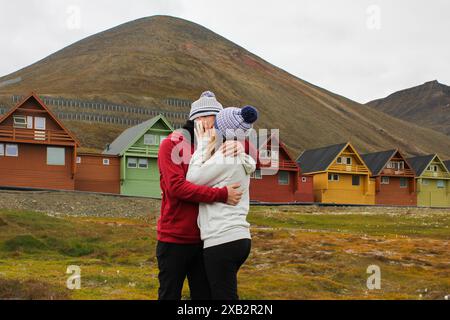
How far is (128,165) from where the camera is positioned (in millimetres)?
65188

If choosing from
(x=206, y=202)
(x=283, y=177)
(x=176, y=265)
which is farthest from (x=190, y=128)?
(x=283, y=177)

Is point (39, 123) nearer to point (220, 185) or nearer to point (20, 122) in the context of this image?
point (20, 122)

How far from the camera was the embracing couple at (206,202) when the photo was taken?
751cm

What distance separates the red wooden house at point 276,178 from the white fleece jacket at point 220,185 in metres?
62.2

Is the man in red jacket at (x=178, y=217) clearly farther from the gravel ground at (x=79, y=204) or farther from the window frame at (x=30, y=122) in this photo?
the window frame at (x=30, y=122)

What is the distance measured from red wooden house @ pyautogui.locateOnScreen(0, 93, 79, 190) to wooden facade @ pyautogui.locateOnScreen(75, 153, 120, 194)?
2160 mm

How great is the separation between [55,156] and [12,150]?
422cm

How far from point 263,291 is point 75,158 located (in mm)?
46303

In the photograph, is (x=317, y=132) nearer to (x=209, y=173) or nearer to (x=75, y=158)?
(x=75, y=158)

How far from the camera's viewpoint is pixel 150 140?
66.1m

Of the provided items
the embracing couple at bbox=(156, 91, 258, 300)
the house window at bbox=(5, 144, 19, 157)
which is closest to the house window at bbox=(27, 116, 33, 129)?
the house window at bbox=(5, 144, 19, 157)

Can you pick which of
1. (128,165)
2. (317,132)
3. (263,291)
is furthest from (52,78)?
(263,291)

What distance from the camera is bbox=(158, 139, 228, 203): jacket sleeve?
24.7 feet

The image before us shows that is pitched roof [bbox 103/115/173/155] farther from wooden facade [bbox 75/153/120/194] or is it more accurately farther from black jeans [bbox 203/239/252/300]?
black jeans [bbox 203/239/252/300]
